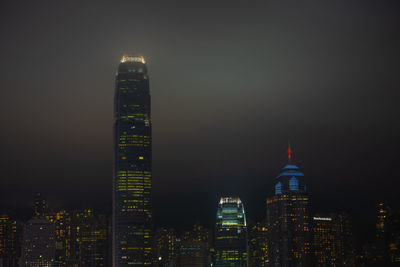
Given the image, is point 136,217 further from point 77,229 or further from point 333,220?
point 333,220

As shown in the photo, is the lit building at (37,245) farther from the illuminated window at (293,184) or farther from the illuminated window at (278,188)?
the illuminated window at (293,184)

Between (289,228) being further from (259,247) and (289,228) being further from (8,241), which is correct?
(8,241)

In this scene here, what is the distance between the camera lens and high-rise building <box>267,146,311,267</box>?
144 m

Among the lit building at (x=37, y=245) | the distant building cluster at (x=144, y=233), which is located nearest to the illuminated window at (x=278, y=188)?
the distant building cluster at (x=144, y=233)

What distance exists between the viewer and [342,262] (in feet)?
475

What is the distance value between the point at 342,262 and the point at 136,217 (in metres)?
32.7

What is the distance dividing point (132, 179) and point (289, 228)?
84.5ft

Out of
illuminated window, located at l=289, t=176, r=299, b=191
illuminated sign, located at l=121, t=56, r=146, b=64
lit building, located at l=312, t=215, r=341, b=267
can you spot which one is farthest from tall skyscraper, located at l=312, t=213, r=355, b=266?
illuminated sign, located at l=121, t=56, r=146, b=64

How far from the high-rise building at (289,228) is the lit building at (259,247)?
326cm

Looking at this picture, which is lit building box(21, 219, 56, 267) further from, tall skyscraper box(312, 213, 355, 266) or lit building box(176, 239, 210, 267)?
tall skyscraper box(312, 213, 355, 266)

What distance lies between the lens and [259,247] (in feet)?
517

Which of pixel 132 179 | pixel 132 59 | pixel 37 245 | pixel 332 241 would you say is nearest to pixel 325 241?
pixel 332 241

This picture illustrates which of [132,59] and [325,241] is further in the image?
[132,59]

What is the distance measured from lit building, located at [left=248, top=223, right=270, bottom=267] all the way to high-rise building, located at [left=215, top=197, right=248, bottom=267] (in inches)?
99.3
